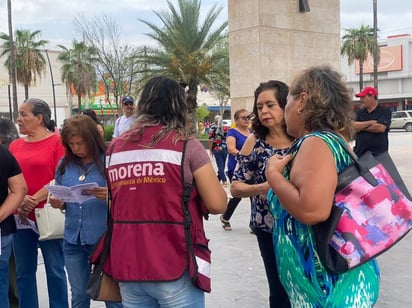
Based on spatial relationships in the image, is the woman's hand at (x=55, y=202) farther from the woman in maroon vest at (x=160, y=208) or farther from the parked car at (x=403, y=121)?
the parked car at (x=403, y=121)

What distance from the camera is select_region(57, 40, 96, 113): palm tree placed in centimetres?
4641

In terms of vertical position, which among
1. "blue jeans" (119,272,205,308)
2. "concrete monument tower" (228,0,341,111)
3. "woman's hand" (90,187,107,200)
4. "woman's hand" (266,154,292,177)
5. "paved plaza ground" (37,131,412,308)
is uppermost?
"concrete monument tower" (228,0,341,111)

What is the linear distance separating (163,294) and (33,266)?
2.00 meters

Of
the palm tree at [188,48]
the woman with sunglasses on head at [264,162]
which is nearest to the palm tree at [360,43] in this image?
the palm tree at [188,48]

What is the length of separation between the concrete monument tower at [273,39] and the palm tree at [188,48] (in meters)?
15.1

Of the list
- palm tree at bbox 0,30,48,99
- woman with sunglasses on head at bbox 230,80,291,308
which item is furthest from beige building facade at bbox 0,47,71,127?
woman with sunglasses on head at bbox 230,80,291,308

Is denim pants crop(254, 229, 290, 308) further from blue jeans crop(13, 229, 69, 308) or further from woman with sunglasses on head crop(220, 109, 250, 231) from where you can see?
woman with sunglasses on head crop(220, 109, 250, 231)

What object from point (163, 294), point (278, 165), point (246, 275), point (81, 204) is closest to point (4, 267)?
point (81, 204)

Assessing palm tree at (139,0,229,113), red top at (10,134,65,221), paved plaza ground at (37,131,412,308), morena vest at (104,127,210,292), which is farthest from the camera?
palm tree at (139,0,229,113)

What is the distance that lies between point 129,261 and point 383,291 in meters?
3.08

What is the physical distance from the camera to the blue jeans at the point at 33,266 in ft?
12.6

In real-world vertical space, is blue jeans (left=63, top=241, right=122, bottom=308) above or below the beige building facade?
below

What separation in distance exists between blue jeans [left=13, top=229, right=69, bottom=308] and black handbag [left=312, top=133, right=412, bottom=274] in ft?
8.25

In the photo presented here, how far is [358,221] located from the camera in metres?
1.95
